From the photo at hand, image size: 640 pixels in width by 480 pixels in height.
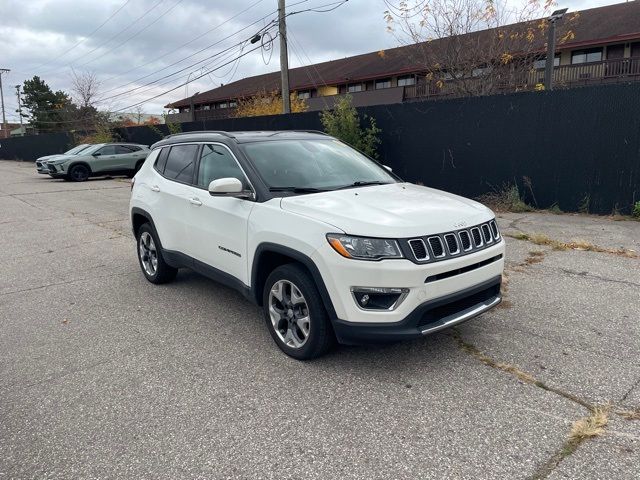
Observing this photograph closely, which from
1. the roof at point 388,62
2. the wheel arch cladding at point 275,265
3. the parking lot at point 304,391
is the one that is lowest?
the parking lot at point 304,391

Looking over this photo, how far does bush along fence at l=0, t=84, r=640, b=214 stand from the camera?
8.63m

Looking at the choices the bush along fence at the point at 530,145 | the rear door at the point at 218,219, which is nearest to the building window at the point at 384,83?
the bush along fence at the point at 530,145

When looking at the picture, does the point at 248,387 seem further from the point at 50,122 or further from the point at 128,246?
the point at 50,122

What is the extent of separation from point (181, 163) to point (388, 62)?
25.4m

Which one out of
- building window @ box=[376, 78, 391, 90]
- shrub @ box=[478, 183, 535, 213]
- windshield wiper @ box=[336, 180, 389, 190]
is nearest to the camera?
windshield wiper @ box=[336, 180, 389, 190]

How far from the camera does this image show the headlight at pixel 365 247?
3.23 metres

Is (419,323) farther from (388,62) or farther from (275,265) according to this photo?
(388,62)

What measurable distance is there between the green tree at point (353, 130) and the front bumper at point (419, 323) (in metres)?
9.15

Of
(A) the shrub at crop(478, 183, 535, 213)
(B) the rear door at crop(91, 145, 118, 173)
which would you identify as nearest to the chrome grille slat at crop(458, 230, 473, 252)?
(A) the shrub at crop(478, 183, 535, 213)

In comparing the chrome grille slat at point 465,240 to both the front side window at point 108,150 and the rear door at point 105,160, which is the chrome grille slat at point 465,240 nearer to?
the rear door at point 105,160

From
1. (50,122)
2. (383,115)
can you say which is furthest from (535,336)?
(50,122)

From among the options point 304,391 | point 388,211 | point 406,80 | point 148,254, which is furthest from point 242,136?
point 406,80

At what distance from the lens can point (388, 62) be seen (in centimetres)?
2841

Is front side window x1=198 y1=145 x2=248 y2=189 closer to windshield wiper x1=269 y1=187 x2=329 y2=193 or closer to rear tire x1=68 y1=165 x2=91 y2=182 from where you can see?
windshield wiper x1=269 y1=187 x2=329 y2=193
